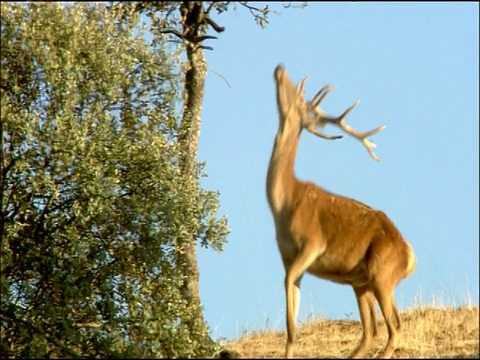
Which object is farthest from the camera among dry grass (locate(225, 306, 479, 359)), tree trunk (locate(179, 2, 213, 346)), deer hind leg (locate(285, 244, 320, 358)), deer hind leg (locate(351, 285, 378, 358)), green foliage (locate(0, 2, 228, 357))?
tree trunk (locate(179, 2, 213, 346))

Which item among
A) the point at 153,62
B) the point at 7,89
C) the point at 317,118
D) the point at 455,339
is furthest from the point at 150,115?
the point at 455,339

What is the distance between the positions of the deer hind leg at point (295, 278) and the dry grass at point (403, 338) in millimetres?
622

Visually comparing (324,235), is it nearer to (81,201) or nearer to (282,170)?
(282,170)

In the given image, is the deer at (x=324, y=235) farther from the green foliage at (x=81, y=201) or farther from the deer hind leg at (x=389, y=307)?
the green foliage at (x=81, y=201)

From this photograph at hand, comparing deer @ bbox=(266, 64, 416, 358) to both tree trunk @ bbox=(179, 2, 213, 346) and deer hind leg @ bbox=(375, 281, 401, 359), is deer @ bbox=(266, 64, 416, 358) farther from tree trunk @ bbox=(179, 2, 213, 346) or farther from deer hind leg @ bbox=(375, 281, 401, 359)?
tree trunk @ bbox=(179, 2, 213, 346)

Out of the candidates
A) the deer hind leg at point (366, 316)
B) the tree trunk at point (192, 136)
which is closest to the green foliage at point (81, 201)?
the tree trunk at point (192, 136)

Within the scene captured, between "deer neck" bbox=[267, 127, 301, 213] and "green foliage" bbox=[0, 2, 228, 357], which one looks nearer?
"deer neck" bbox=[267, 127, 301, 213]

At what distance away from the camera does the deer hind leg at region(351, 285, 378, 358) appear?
57.5ft

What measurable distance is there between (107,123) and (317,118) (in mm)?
3551

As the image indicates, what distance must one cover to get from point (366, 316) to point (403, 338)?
1.06 meters

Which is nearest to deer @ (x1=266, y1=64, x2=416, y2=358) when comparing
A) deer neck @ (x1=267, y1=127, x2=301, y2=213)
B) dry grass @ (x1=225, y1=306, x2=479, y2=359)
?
deer neck @ (x1=267, y1=127, x2=301, y2=213)

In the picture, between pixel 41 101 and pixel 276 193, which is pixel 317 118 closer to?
pixel 276 193

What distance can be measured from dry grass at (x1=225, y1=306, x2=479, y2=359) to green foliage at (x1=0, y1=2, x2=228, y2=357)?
1.22 m

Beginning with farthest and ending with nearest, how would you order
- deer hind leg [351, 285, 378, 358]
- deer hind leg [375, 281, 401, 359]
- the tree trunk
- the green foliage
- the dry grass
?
the tree trunk → the green foliage → deer hind leg [351, 285, 378, 358] → the dry grass → deer hind leg [375, 281, 401, 359]
